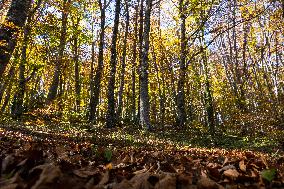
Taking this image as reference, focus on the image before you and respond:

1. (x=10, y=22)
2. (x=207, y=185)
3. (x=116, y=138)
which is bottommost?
(x=207, y=185)

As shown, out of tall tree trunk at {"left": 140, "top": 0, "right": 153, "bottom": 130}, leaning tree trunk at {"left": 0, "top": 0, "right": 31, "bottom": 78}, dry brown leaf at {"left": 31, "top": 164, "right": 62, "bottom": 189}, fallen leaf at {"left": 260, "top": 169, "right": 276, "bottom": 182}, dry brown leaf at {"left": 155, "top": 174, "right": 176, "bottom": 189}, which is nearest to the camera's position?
dry brown leaf at {"left": 31, "top": 164, "right": 62, "bottom": 189}

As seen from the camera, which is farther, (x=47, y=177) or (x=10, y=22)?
(x=10, y=22)

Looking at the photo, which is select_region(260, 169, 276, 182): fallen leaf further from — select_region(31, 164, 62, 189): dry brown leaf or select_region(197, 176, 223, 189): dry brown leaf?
select_region(31, 164, 62, 189): dry brown leaf

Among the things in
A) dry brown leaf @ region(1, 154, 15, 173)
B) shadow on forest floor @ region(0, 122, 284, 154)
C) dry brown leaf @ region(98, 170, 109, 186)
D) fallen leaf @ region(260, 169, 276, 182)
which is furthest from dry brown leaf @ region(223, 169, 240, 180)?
shadow on forest floor @ region(0, 122, 284, 154)

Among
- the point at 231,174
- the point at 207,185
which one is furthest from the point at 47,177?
the point at 231,174

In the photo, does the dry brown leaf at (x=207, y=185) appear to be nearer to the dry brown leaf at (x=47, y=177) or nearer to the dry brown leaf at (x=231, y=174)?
the dry brown leaf at (x=231, y=174)

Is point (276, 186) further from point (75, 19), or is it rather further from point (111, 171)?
point (75, 19)

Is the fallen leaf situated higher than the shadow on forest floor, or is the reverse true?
the shadow on forest floor

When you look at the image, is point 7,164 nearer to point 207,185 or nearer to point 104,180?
point 104,180

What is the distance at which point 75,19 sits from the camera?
30750 mm

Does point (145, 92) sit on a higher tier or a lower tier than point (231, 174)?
higher

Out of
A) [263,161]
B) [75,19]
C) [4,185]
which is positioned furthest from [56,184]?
[75,19]

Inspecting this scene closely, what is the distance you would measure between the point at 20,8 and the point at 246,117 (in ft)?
38.7

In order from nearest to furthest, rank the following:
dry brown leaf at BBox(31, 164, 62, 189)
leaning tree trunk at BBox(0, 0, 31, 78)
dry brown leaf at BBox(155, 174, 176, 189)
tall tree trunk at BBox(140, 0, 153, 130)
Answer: dry brown leaf at BBox(31, 164, 62, 189) → dry brown leaf at BBox(155, 174, 176, 189) → leaning tree trunk at BBox(0, 0, 31, 78) → tall tree trunk at BBox(140, 0, 153, 130)
